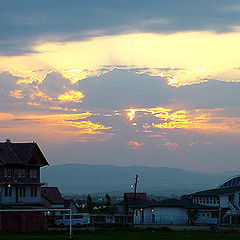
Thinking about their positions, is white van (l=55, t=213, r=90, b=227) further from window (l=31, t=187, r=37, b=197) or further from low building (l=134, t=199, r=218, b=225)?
low building (l=134, t=199, r=218, b=225)

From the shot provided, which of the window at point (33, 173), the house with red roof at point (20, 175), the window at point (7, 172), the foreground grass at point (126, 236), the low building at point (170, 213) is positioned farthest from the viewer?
the low building at point (170, 213)

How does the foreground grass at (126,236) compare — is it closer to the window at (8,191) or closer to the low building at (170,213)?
the window at (8,191)

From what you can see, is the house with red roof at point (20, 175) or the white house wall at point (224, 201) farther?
the white house wall at point (224, 201)

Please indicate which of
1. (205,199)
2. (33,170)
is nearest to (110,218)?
(33,170)

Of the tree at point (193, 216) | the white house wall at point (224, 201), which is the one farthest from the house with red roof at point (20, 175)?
the white house wall at point (224, 201)

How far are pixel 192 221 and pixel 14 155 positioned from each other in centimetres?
3148

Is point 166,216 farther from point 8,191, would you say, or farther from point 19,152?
point 8,191

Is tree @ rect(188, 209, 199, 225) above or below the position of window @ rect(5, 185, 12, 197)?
below

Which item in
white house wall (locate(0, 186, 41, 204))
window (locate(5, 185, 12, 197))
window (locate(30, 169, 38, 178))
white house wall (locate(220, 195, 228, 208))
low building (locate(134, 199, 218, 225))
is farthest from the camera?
white house wall (locate(220, 195, 228, 208))

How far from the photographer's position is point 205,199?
377 ft

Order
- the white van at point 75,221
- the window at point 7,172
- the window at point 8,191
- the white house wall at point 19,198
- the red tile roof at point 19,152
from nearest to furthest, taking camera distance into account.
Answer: the white van at point 75,221, the white house wall at point 19,198, the window at point 8,191, the window at point 7,172, the red tile roof at point 19,152

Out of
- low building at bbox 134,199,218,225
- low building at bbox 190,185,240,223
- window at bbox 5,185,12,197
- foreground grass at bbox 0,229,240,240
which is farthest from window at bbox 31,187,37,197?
low building at bbox 190,185,240,223

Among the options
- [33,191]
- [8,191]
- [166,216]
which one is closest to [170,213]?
[166,216]

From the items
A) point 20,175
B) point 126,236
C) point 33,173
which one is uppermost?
point 33,173
